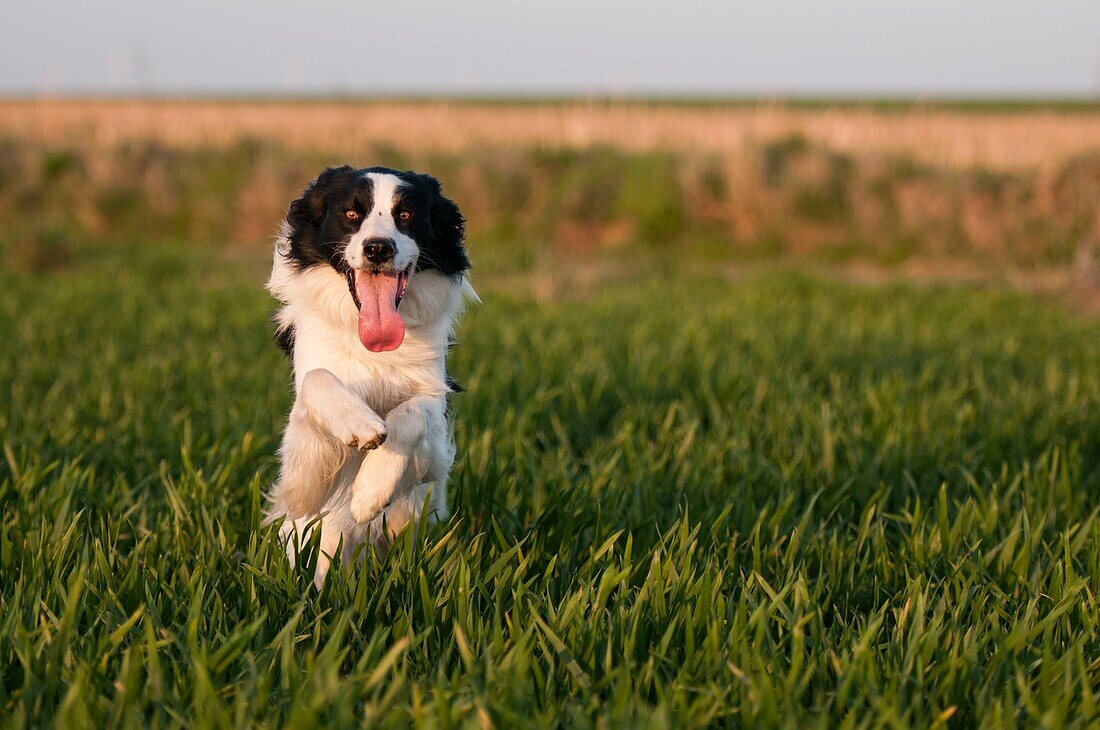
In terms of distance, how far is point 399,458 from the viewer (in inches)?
105

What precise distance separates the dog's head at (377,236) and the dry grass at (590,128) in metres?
14.2

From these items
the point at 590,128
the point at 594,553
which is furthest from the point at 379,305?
the point at 590,128

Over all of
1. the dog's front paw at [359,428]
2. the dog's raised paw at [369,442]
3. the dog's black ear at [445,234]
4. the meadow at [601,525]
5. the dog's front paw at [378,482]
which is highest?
the dog's black ear at [445,234]

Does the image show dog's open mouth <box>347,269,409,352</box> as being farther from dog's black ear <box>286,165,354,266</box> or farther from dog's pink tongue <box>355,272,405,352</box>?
dog's black ear <box>286,165,354,266</box>

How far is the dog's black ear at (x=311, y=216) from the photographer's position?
3047 millimetres

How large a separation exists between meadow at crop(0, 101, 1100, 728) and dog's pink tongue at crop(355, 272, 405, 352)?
568 mm

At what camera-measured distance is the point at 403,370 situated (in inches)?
115

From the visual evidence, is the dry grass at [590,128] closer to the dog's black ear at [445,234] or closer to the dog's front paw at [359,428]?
the dog's black ear at [445,234]

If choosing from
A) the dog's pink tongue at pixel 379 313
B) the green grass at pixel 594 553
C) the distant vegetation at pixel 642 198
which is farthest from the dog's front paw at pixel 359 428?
the distant vegetation at pixel 642 198

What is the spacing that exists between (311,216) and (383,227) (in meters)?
0.38

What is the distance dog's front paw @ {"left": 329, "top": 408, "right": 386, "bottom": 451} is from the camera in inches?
101

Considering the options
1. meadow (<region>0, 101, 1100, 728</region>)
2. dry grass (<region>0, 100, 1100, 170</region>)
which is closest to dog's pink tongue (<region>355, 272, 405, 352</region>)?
meadow (<region>0, 101, 1100, 728</region>)

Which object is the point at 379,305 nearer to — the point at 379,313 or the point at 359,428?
the point at 379,313

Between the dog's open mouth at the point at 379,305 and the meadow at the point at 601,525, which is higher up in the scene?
the dog's open mouth at the point at 379,305
